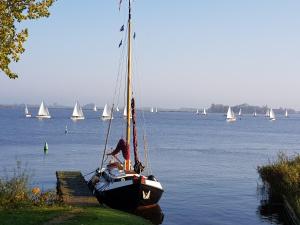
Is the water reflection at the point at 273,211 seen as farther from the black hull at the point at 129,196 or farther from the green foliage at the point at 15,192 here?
the green foliage at the point at 15,192

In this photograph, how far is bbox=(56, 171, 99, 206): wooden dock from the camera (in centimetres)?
2891

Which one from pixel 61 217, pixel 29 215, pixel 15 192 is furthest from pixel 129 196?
pixel 29 215

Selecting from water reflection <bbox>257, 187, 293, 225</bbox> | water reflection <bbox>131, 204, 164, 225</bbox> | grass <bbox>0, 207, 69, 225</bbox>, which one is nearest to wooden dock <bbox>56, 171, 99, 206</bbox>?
grass <bbox>0, 207, 69, 225</bbox>

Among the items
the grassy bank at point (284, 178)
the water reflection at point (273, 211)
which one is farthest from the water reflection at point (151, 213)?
the grassy bank at point (284, 178)

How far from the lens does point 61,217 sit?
22906 mm

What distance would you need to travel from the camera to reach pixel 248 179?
52.5m

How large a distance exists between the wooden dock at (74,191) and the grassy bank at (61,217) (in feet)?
9.52

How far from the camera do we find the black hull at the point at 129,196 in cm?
3250

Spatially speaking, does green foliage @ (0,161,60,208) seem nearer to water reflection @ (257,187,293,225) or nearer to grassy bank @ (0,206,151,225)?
grassy bank @ (0,206,151,225)

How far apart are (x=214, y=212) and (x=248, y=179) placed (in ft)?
60.4

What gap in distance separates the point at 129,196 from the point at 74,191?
11.7 ft

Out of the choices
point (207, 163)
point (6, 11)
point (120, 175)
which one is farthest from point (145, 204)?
point (207, 163)

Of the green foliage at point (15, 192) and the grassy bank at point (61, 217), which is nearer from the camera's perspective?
the grassy bank at point (61, 217)

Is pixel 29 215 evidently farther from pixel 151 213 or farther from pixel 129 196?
pixel 151 213
